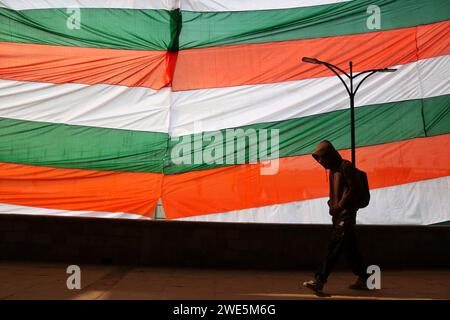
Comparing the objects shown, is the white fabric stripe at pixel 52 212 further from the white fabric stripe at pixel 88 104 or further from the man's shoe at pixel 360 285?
the man's shoe at pixel 360 285

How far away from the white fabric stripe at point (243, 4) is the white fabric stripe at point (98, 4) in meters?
0.33

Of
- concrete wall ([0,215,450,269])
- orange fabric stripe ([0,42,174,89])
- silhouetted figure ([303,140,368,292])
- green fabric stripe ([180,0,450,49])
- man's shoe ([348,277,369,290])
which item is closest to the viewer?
silhouetted figure ([303,140,368,292])

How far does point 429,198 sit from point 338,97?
8.57 ft

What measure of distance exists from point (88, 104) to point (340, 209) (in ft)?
20.7

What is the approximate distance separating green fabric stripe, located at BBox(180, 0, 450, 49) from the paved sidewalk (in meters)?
5.19

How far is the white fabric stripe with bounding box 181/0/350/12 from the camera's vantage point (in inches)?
450

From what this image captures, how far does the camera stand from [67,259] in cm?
820

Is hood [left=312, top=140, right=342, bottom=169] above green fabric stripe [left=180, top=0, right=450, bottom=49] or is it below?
below

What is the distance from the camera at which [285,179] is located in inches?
423

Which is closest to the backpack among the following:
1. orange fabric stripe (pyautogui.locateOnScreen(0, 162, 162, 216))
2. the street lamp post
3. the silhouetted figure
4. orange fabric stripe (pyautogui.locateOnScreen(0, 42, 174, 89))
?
the silhouetted figure

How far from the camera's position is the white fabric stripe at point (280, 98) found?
10914 millimetres

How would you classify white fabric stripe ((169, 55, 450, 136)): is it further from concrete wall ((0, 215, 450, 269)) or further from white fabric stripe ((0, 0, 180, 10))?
concrete wall ((0, 215, 450, 269))

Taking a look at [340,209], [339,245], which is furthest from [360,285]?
[340,209]

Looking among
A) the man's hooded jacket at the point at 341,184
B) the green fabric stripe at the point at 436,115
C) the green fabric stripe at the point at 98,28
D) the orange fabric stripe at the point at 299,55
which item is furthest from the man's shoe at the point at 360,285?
the green fabric stripe at the point at 98,28
